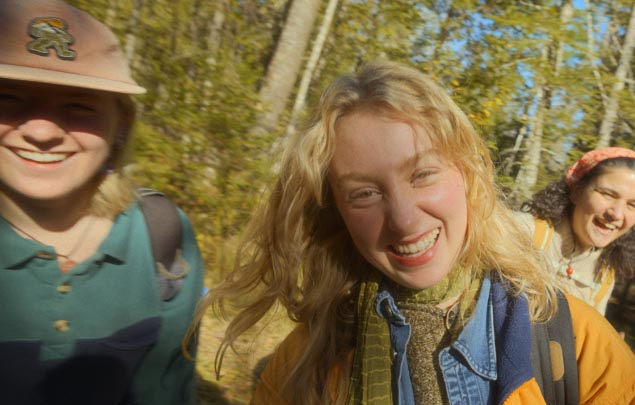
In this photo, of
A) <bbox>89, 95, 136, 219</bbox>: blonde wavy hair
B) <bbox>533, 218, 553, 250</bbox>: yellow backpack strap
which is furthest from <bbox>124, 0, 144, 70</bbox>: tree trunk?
<bbox>533, 218, 553, 250</bbox>: yellow backpack strap

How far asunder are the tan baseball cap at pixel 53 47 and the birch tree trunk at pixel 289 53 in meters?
3.89

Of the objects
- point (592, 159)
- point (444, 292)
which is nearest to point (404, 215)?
point (444, 292)

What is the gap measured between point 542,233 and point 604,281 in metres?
0.47

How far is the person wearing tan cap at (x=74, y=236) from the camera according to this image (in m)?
1.29

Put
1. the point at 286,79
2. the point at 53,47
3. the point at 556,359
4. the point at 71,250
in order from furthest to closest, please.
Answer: the point at 286,79 < the point at 71,250 < the point at 556,359 < the point at 53,47

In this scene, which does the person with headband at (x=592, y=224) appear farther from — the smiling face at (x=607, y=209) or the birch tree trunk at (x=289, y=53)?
the birch tree trunk at (x=289, y=53)

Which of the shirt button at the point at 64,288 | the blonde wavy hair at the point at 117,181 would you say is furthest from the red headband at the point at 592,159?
the shirt button at the point at 64,288

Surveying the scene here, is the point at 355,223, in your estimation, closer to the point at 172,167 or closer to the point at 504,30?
the point at 172,167

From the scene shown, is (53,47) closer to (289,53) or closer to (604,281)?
(604,281)

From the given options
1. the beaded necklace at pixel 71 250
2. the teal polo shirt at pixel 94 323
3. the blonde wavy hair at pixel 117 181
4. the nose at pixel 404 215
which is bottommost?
the teal polo shirt at pixel 94 323

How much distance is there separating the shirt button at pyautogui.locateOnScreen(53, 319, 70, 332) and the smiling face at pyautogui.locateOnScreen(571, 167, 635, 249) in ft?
9.01

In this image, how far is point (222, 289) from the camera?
1908 millimetres

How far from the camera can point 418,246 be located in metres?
1.44

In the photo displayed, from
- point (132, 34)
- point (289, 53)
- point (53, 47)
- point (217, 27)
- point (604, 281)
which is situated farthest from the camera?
point (289, 53)
